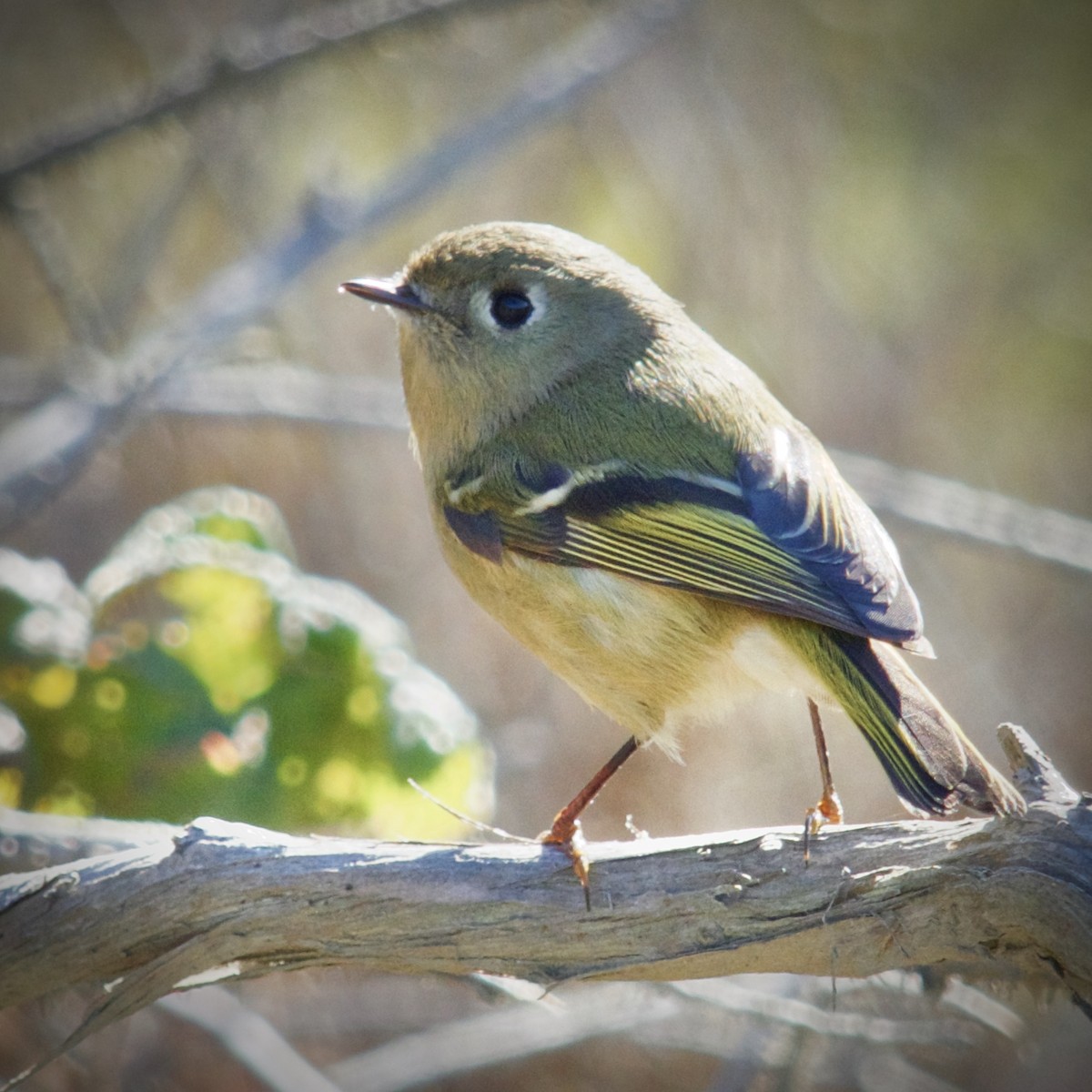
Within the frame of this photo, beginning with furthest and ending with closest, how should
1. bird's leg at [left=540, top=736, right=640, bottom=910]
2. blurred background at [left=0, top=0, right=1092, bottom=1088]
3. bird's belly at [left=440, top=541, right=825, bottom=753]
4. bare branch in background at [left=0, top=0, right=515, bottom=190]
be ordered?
blurred background at [left=0, top=0, right=1092, bottom=1088], bare branch in background at [left=0, top=0, right=515, bottom=190], bird's belly at [left=440, top=541, right=825, bottom=753], bird's leg at [left=540, top=736, right=640, bottom=910]

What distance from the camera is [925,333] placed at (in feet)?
13.0

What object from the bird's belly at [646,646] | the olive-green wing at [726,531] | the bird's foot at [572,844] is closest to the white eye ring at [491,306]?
the olive-green wing at [726,531]

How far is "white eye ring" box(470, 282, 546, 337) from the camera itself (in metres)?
2.07

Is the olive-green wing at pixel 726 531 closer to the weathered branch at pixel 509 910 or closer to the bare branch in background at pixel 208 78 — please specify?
the weathered branch at pixel 509 910

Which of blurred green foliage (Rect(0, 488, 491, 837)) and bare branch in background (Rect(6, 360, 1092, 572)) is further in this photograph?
bare branch in background (Rect(6, 360, 1092, 572))

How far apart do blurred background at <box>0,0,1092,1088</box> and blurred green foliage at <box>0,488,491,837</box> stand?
764 millimetres

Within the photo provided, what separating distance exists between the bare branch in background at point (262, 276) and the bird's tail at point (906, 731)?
141 centimetres

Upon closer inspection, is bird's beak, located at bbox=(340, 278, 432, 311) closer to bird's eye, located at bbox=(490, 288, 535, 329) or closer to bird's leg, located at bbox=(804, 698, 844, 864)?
bird's eye, located at bbox=(490, 288, 535, 329)

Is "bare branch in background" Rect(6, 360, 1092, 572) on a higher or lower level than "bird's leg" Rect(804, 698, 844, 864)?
higher

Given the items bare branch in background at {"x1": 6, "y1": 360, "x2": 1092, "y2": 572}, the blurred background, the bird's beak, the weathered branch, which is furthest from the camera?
the blurred background

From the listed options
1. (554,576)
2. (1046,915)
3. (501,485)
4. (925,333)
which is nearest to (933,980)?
(1046,915)

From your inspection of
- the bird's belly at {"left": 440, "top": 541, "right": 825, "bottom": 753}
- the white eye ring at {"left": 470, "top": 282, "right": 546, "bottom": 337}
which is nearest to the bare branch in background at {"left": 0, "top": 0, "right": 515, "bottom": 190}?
the white eye ring at {"left": 470, "top": 282, "right": 546, "bottom": 337}

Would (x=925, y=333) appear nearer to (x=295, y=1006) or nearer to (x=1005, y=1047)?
(x=1005, y=1047)

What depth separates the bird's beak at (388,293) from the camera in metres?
2.00
